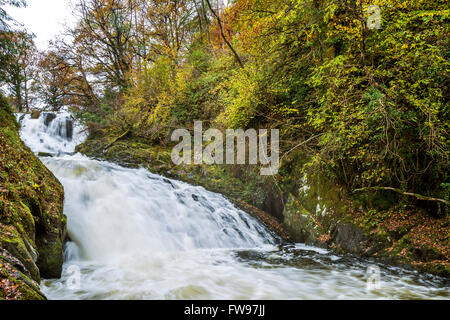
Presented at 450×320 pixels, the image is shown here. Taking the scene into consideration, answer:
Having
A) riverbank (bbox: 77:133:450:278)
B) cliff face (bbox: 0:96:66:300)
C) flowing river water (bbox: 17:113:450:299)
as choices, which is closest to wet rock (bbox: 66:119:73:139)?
flowing river water (bbox: 17:113:450:299)

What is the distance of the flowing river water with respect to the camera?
11.1 ft

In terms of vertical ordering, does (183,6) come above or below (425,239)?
above

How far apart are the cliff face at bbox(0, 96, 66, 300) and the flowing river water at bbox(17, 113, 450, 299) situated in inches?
20.3

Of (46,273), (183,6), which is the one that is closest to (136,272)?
(46,273)

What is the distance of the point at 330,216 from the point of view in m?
5.30

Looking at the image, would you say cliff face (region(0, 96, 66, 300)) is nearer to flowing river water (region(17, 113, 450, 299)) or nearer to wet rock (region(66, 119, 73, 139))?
flowing river water (region(17, 113, 450, 299))

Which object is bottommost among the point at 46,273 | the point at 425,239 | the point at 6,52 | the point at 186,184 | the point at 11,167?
the point at 46,273

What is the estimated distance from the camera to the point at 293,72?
6367 millimetres

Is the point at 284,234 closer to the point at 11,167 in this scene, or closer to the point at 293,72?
the point at 293,72
